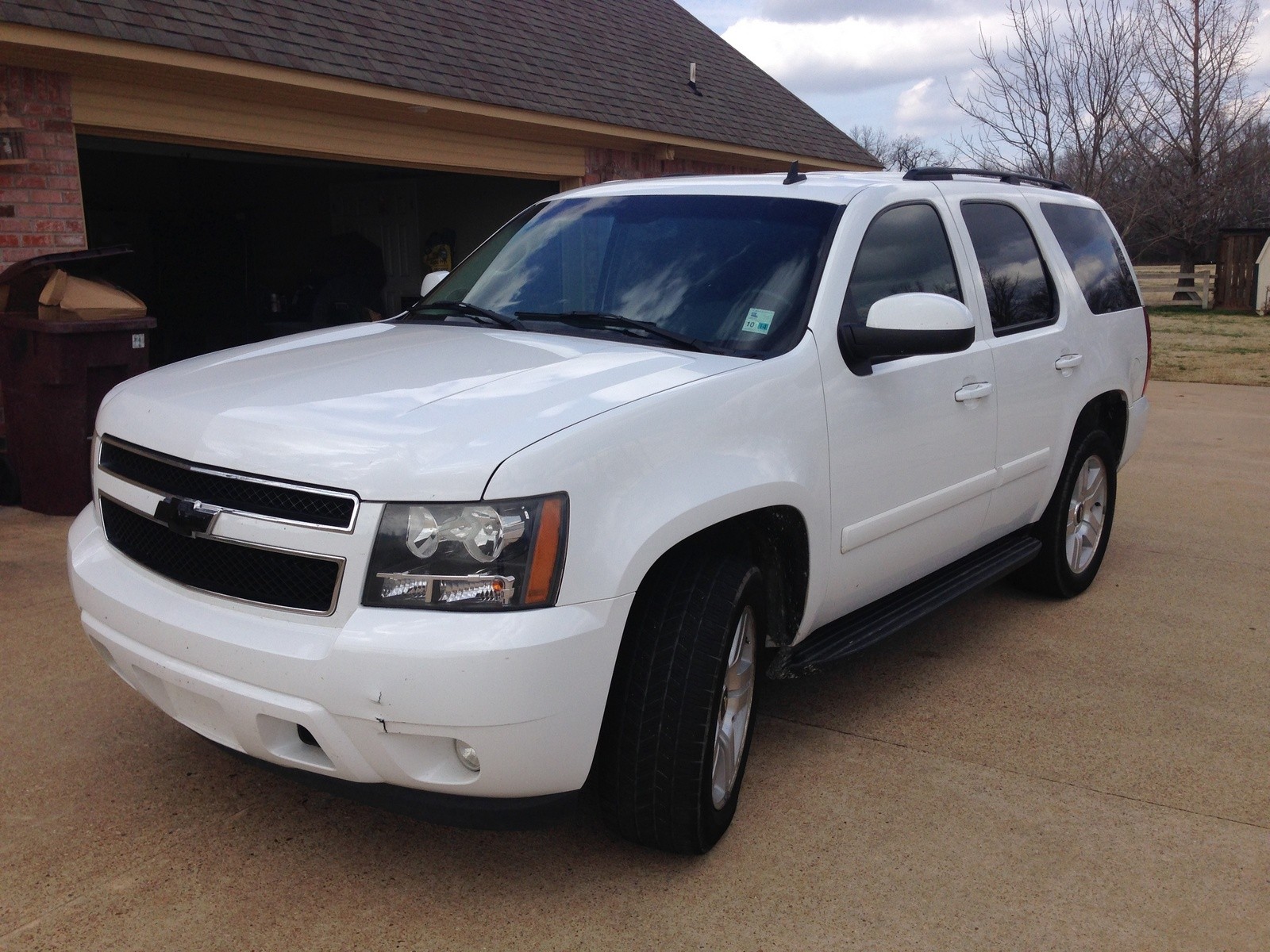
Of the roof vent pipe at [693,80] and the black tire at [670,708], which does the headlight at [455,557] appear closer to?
the black tire at [670,708]

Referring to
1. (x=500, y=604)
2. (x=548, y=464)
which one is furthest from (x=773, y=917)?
(x=548, y=464)

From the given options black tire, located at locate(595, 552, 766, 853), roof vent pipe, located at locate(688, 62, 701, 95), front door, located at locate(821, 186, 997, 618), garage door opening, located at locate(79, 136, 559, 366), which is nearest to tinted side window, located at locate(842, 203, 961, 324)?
front door, located at locate(821, 186, 997, 618)

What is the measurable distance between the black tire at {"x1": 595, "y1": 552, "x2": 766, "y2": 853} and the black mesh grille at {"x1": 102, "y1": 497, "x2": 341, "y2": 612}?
78 centimetres

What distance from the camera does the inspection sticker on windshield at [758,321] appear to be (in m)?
3.52

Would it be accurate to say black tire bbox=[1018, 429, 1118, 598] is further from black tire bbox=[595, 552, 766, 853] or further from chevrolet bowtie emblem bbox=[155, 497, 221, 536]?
chevrolet bowtie emblem bbox=[155, 497, 221, 536]

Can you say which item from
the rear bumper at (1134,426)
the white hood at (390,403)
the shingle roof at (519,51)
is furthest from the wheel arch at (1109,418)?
the shingle roof at (519,51)

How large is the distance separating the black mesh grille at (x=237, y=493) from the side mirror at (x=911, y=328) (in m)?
1.71

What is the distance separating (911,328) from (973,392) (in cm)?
83

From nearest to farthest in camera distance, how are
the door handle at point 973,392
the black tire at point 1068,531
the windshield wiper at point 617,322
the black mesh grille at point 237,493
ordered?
the black mesh grille at point 237,493
the windshield wiper at point 617,322
the door handle at point 973,392
the black tire at point 1068,531

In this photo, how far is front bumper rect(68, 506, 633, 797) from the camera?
251 centimetres

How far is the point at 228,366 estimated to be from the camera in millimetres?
3377

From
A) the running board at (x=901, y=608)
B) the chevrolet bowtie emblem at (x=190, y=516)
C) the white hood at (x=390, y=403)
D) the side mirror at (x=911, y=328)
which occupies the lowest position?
the running board at (x=901, y=608)

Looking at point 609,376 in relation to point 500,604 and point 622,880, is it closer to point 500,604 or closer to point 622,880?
point 500,604

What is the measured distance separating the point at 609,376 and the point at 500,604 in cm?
78
